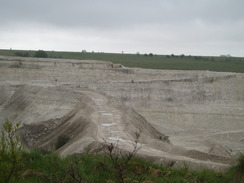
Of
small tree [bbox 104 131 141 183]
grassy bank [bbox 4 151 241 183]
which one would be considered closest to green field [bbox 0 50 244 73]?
grassy bank [bbox 4 151 241 183]

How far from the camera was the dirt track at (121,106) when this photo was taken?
1934 cm

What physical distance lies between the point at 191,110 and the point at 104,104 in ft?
37.9

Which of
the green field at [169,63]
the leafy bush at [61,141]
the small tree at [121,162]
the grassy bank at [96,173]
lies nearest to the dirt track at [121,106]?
the leafy bush at [61,141]

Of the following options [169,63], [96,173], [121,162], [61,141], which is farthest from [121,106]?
[169,63]

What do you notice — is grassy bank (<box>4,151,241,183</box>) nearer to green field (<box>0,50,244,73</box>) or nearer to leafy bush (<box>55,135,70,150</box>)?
leafy bush (<box>55,135,70,150</box>)

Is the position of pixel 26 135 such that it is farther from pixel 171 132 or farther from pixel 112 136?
pixel 171 132

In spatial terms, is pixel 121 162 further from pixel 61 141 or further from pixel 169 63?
pixel 169 63

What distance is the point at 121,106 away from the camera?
84.7 ft

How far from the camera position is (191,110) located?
3359 centimetres

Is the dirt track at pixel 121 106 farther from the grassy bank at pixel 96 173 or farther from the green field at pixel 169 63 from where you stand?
the green field at pixel 169 63

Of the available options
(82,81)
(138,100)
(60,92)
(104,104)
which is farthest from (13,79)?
(104,104)

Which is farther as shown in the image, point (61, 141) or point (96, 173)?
point (61, 141)

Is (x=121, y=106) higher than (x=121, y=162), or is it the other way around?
(x=121, y=162)

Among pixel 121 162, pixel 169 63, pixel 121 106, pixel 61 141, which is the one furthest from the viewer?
pixel 169 63
